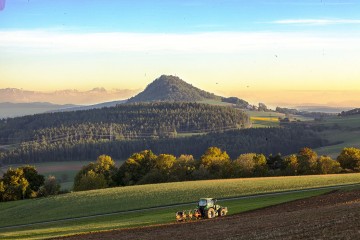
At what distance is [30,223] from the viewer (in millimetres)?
59594

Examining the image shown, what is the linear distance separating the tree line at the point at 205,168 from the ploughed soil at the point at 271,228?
57.1 meters

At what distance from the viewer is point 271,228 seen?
31.9 m

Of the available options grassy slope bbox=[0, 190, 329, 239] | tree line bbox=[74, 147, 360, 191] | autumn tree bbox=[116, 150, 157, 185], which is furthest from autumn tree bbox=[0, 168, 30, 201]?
grassy slope bbox=[0, 190, 329, 239]

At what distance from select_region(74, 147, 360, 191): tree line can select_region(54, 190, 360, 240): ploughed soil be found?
57.1 metres

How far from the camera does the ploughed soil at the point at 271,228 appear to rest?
27.8 m

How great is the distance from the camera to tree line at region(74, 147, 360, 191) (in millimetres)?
103625

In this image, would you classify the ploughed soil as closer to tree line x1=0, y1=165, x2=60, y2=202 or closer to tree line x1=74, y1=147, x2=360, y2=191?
tree line x1=74, y1=147, x2=360, y2=191

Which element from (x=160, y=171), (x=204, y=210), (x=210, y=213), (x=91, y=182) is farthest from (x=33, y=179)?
(x=210, y=213)

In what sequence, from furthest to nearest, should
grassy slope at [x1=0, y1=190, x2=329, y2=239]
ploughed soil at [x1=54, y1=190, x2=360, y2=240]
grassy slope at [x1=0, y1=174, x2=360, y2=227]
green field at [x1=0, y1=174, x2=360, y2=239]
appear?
grassy slope at [x1=0, y1=174, x2=360, y2=227] → green field at [x1=0, y1=174, x2=360, y2=239] → grassy slope at [x1=0, y1=190, x2=329, y2=239] → ploughed soil at [x1=54, y1=190, x2=360, y2=240]

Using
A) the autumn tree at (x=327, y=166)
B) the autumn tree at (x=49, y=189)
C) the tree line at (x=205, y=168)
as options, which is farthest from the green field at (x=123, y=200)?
the tree line at (x=205, y=168)

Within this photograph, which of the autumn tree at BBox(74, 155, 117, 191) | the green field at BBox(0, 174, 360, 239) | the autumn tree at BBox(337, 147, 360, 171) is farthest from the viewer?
the autumn tree at BBox(337, 147, 360, 171)

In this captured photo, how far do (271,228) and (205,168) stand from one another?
7469cm

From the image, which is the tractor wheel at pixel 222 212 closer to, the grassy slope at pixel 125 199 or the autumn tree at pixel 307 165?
the grassy slope at pixel 125 199

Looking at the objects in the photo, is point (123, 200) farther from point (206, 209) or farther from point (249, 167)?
point (249, 167)
